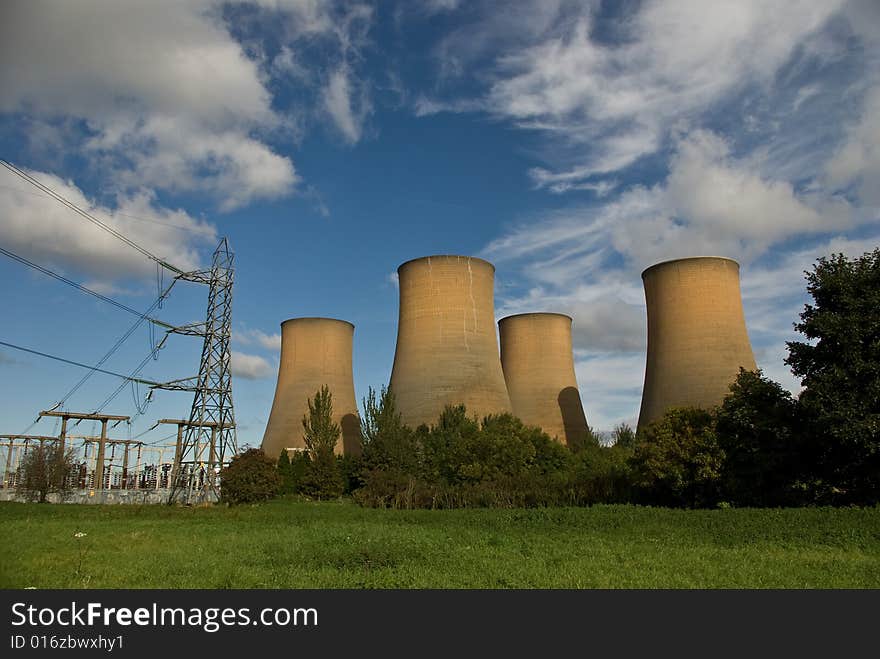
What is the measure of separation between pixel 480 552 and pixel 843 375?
23.9 ft

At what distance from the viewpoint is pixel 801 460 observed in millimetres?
13484

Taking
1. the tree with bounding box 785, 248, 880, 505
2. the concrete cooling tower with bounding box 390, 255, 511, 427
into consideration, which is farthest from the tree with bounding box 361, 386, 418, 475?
the tree with bounding box 785, 248, 880, 505

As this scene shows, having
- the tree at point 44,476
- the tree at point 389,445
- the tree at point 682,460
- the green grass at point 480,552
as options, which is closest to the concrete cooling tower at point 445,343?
the tree at point 389,445

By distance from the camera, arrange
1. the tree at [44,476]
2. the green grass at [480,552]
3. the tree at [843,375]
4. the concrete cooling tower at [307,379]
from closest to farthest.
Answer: the green grass at [480,552]
the tree at [843,375]
the tree at [44,476]
the concrete cooling tower at [307,379]

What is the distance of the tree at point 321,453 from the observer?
2552 centimetres

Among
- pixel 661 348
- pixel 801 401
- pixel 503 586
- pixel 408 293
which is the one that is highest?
pixel 408 293

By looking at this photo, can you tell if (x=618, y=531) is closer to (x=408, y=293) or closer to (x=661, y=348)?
(x=661, y=348)

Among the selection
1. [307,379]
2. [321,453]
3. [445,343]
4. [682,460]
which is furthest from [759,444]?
[307,379]

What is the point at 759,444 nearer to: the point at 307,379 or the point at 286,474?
the point at 286,474

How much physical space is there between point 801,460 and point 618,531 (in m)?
4.89

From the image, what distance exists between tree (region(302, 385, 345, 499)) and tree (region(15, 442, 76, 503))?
8916mm

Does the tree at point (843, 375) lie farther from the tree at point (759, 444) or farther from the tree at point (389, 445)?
the tree at point (389, 445)

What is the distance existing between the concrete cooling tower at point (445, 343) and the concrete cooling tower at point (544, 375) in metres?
5.84
